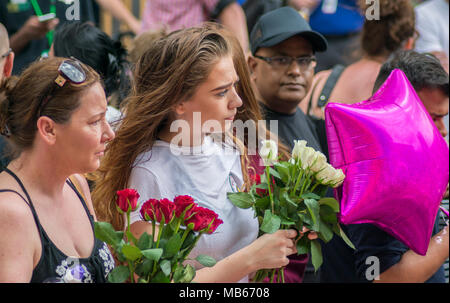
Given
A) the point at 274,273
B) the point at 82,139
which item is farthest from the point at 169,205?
the point at 274,273

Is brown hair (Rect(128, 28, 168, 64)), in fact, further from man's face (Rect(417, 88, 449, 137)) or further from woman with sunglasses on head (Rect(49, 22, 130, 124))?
man's face (Rect(417, 88, 449, 137))

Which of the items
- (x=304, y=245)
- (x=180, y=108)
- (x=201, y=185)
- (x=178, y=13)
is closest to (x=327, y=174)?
(x=304, y=245)

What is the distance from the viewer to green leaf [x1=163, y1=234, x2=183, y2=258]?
1.60m

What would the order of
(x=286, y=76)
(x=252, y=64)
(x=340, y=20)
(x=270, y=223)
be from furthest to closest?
1. (x=340, y=20)
2. (x=252, y=64)
3. (x=286, y=76)
4. (x=270, y=223)

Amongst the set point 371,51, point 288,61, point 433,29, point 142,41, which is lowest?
point 433,29

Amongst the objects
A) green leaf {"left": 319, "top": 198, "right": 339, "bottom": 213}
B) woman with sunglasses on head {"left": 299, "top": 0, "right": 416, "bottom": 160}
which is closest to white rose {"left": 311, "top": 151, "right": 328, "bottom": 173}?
green leaf {"left": 319, "top": 198, "right": 339, "bottom": 213}

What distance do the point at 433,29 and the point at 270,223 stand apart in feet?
8.82

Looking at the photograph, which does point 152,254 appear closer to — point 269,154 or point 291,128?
point 269,154

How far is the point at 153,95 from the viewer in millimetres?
2111

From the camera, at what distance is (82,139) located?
5.66 ft

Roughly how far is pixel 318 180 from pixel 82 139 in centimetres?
73

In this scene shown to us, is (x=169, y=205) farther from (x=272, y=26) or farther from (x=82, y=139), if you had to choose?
(x=272, y=26)

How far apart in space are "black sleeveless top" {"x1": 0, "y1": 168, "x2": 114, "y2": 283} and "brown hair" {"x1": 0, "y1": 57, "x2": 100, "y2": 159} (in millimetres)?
116

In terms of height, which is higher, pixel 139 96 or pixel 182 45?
pixel 182 45
